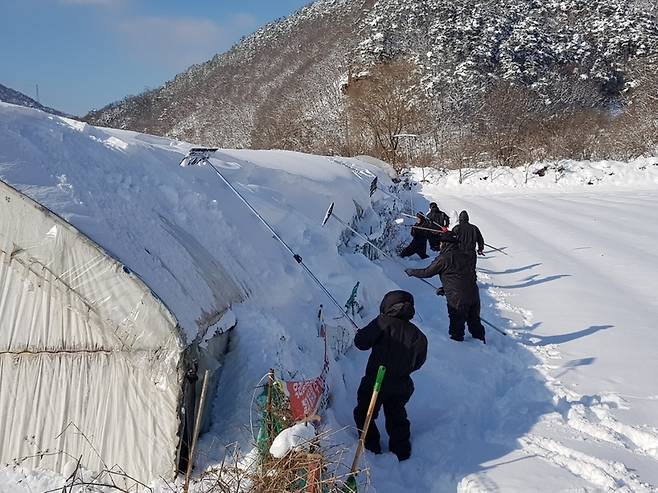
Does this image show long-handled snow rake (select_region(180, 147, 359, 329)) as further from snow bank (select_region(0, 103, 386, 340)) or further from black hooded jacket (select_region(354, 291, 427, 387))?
black hooded jacket (select_region(354, 291, 427, 387))

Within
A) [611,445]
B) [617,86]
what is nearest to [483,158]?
[617,86]

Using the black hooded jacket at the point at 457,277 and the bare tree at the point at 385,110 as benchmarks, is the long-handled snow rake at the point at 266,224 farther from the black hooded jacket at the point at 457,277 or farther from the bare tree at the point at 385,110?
the bare tree at the point at 385,110

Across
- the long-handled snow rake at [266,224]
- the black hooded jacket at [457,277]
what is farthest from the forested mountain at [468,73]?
the long-handled snow rake at [266,224]

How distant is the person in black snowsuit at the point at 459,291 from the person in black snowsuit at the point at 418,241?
517cm

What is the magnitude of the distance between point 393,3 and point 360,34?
700 centimetres

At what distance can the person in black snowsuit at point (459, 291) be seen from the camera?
23.4ft

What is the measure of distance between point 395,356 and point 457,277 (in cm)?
296

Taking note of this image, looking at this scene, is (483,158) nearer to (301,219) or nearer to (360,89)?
(360,89)

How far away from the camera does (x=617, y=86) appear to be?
4869 centimetres

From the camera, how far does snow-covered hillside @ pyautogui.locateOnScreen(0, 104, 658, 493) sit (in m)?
4.12

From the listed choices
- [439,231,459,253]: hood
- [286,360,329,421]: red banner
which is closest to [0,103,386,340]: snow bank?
[286,360,329,421]: red banner

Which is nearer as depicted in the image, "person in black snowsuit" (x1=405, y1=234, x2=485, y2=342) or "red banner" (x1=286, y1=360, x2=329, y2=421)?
"red banner" (x1=286, y1=360, x2=329, y2=421)

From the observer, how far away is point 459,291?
7.12 meters

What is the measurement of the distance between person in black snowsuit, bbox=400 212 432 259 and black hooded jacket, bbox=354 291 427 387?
8081 millimetres
